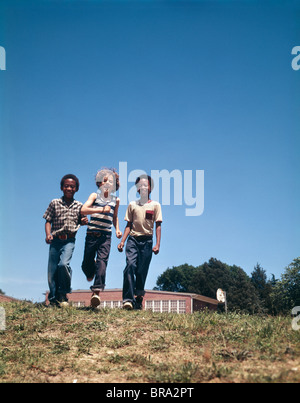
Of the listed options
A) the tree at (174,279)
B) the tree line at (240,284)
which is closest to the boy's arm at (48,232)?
the tree line at (240,284)

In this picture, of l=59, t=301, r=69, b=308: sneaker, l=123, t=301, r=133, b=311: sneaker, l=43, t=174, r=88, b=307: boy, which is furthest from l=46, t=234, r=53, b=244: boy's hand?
l=123, t=301, r=133, b=311: sneaker

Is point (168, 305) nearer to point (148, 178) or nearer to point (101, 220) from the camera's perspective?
point (148, 178)

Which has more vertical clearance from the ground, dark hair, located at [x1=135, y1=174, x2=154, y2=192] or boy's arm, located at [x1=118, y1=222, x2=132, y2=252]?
dark hair, located at [x1=135, y1=174, x2=154, y2=192]

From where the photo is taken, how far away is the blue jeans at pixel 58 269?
8.35 metres

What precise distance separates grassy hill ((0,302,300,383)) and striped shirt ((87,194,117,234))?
73.9 inches

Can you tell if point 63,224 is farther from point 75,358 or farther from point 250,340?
point 250,340

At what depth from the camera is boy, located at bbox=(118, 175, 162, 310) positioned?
8320mm

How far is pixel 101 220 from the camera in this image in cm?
841

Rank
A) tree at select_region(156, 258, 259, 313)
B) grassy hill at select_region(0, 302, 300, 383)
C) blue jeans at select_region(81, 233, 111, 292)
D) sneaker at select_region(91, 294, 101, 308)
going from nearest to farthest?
grassy hill at select_region(0, 302, 300, 383)
sneaker at select_region(91, 294, 101, 308)
blue jeans at select_region(81, 233, 111, 292)
tree at select_region(156, 258, 259, 313)

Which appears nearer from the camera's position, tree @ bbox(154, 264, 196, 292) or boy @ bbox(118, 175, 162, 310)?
boy @ bbox(118, 175, 162, 310)

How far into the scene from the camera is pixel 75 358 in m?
5.20

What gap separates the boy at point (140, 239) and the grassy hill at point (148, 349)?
1275mm

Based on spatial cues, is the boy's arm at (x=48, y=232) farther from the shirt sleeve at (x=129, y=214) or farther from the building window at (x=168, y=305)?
the building window at (x=168, y=305)
